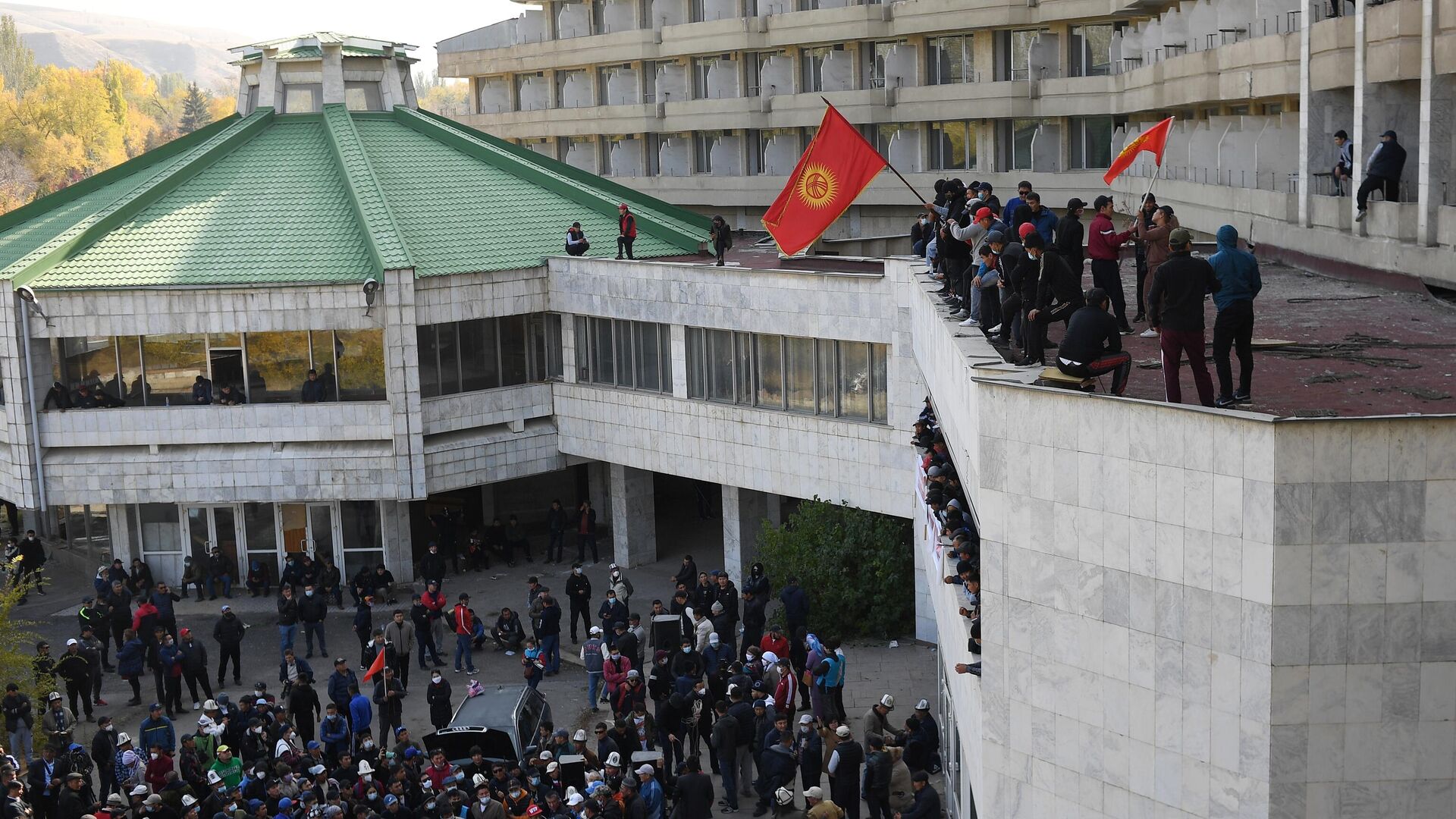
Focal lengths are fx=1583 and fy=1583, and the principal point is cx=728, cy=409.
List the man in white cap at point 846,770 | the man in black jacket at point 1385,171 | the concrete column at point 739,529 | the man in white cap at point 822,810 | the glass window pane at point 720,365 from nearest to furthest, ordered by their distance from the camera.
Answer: the man in white cap at point 822,810
the man in white cap at point 846,770
the man in black jacket at point 1385,171
the glass window pane at point 720,365
the concrete column at point 739,529

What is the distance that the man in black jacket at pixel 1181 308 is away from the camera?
562 inches

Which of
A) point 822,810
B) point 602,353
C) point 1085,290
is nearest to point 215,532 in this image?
point 602,353

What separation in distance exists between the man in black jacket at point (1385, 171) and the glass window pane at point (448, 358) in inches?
780

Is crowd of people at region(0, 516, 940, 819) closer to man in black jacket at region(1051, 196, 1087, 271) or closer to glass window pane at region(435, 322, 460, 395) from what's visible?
glass window pane at region(435, 322, 460, 395)

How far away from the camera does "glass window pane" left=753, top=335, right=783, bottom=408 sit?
32219 millimetres

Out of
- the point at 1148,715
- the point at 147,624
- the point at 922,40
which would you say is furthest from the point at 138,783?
the point at 922,40

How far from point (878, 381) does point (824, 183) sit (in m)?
4.13

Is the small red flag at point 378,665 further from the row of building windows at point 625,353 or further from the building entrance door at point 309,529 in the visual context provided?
the row of building windows at point 625,353

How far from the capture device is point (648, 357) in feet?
115

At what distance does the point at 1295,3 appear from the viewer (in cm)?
2961

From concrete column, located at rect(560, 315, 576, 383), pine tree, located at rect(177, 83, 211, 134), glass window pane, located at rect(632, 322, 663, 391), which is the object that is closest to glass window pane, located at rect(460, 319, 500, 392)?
concrete column, located at rect(560, 315, 576, 383)

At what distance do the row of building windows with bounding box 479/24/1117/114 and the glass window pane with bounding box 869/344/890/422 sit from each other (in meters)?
20.3

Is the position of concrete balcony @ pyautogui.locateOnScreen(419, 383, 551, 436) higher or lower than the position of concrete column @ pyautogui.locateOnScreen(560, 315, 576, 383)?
lower

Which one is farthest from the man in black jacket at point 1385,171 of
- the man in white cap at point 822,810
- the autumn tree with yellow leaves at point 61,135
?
the autumn tree with yellow leaves at point 61,135
